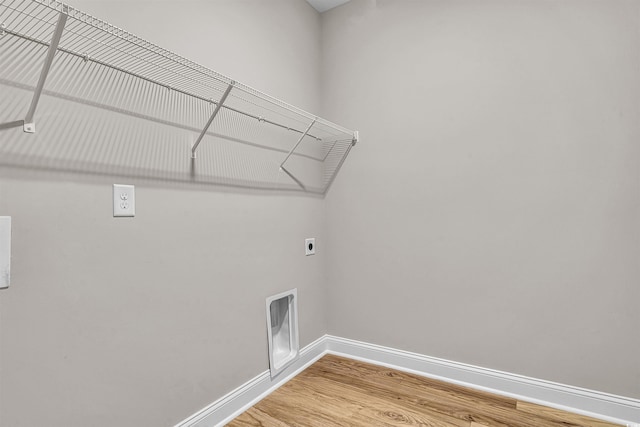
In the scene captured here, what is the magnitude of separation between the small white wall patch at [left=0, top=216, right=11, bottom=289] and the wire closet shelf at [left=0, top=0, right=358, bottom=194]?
183 millimetres

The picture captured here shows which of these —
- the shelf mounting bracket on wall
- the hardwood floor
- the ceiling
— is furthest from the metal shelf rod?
the hardwood floor

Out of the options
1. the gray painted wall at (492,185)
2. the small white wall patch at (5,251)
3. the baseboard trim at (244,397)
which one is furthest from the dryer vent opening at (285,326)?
the small white wall patch at (5,251)

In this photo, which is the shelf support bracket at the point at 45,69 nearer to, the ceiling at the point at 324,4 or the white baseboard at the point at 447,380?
the white baseboard at the point at 447,380

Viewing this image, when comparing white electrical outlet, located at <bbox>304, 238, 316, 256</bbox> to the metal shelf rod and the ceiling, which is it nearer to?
the metal shelf rod

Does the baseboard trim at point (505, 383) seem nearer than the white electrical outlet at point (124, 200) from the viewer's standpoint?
No

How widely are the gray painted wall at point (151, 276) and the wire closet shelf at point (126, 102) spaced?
0.08 meters

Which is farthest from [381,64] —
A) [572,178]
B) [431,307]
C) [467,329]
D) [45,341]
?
[45,341]

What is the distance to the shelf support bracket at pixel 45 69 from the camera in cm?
80

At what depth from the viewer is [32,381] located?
0.97 meters

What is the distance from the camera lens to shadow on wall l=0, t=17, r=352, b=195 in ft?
3.14

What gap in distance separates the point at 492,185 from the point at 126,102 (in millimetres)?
1728

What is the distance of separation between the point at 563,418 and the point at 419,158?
1.46 m

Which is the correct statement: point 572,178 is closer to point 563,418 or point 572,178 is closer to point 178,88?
point 563,418

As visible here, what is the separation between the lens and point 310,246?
217 cm
